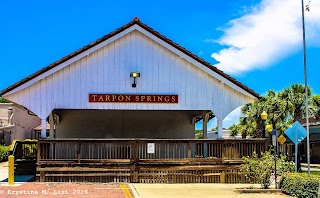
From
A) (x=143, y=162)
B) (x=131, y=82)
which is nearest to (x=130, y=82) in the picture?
(x=131, y=82)

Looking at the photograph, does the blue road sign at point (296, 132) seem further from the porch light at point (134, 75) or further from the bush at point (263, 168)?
the porch light at point (134, 75)

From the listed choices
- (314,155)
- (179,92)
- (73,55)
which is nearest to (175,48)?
(179,92)

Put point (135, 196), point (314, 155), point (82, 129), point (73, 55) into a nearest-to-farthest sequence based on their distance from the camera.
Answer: point (135, 196), point (73, 55), point (82, 129), point (314, 155)

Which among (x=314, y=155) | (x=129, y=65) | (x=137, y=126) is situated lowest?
(x=314, y=155)

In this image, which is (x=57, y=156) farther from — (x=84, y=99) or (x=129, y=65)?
(x=129, y=65)

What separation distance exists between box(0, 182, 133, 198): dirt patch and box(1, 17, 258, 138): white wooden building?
9.44 ft

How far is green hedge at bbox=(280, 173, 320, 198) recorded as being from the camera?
14.1 m

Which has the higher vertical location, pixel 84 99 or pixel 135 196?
A: pixel 84 99

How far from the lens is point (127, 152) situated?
744 inches

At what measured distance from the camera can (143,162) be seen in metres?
18.9

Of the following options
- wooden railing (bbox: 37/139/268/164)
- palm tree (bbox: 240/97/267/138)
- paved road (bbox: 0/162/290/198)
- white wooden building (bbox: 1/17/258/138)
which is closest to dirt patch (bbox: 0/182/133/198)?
paved road (bbox: 0/162/290/198)

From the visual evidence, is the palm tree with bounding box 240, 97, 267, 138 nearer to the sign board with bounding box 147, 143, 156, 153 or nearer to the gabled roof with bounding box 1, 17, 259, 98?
the gabled roof with bounding box 1, 17, 259, 98

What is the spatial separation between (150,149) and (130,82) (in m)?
2.90

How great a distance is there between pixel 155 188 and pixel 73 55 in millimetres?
Result: 6275
